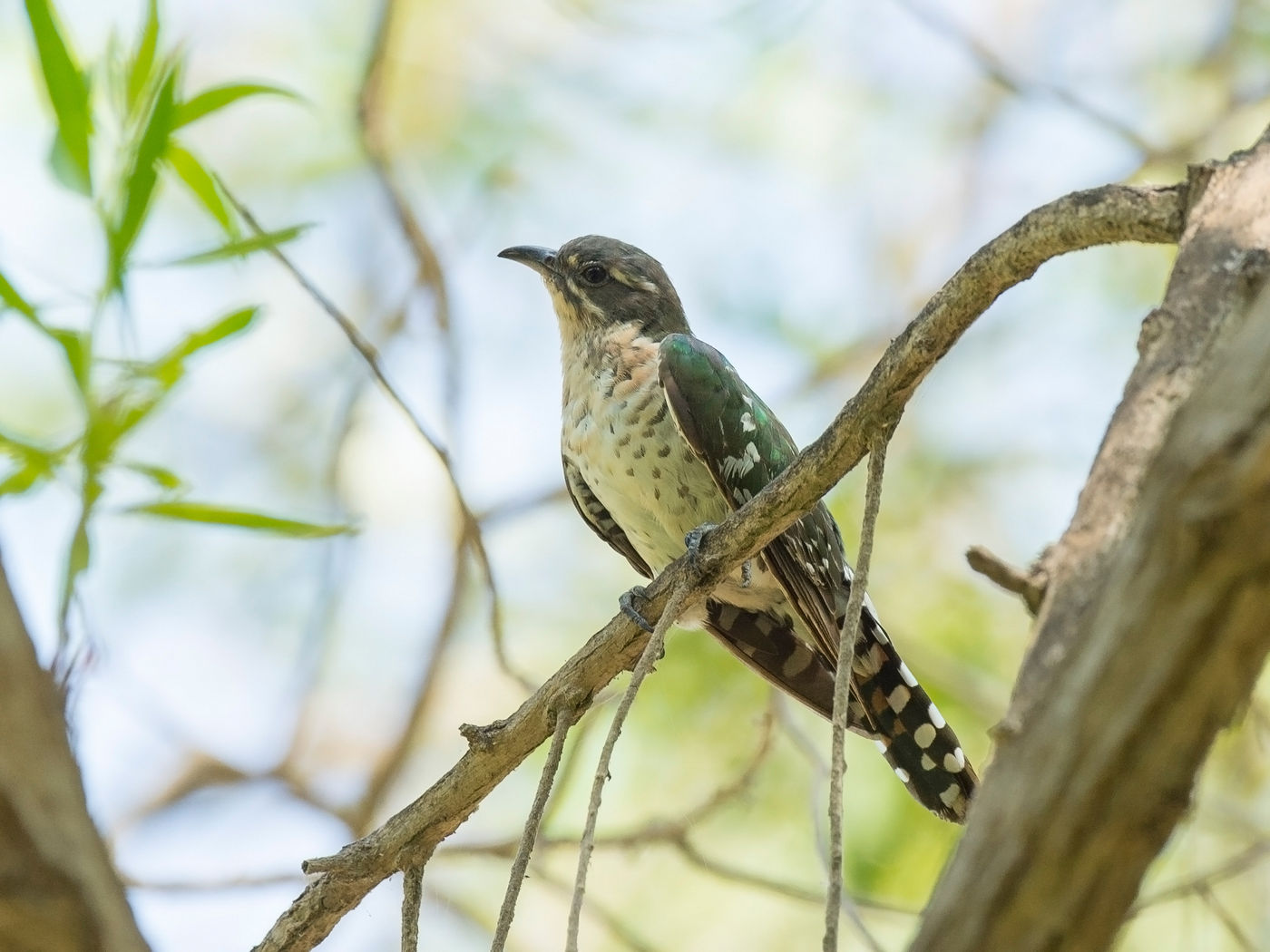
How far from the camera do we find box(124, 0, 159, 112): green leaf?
285 centimetres

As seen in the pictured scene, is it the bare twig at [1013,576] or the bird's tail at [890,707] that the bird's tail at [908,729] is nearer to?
the bird's tail at [890,707]

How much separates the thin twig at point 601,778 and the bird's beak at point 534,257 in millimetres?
3251

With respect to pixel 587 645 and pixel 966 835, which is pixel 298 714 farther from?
pixel 966 835

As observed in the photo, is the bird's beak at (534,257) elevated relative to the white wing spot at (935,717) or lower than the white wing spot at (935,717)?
elevated

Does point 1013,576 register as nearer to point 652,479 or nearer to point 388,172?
point 652,479

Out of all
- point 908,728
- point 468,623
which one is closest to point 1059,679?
point 908,728

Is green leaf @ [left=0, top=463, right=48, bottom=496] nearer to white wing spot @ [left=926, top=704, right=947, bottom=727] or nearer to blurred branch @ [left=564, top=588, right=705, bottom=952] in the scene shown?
blurred branch @ [left=564, top=588, right=705, bottom=952]

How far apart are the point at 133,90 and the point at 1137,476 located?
7.47 ft

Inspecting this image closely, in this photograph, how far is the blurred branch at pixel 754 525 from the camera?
2.35 m

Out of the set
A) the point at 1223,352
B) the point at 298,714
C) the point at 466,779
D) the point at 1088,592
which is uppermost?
the point at 298,714

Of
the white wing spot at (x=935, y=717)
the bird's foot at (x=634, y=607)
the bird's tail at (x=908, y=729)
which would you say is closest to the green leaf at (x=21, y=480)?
the bird's foot at (x=634, y=607)

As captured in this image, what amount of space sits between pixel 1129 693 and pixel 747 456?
3.09 meters

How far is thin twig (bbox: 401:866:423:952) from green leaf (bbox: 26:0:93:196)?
170 centimetres

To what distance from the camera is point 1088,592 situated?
1.50 m
